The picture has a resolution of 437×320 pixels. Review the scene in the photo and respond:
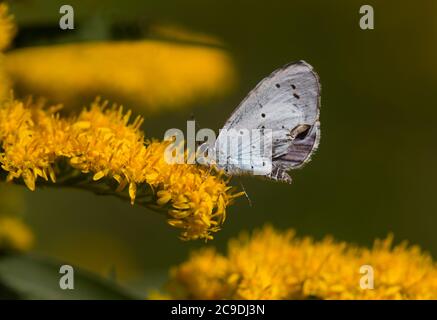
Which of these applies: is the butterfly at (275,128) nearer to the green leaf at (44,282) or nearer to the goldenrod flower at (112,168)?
the goldenrod flower at (112,168)

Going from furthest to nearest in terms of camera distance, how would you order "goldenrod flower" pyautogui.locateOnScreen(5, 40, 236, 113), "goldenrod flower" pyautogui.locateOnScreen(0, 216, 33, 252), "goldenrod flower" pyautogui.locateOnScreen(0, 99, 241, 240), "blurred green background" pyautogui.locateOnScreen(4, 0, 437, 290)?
"blurred green background" pyautogui.locateOnScreen(4, 0, 437, 290) < "goldenrod flower" pyautogui.locateOnScreen(5, 40, 236, 113) < "goldenrod flower" pyautogui.locateOnScreen(0, 216, 33, 252) < "goldenrod flower" pyautogui.locateOnScreen(0, 99, 241, 240)

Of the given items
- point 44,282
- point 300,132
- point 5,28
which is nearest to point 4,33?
point 5,28

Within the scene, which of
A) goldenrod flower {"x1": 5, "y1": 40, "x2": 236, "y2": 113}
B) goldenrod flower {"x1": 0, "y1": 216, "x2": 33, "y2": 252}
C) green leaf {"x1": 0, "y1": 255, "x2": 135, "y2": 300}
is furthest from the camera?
goldenrod flower {"x1": 5, "y1": 40, "x2": 236, "y2": 113}

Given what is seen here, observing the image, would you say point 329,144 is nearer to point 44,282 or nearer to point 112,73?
point 112,73

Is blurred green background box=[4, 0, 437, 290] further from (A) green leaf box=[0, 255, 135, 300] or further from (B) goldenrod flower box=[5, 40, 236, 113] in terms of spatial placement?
(A) green leaf box=[0, 255, 135, 300]

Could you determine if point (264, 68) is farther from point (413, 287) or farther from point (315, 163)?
point (413, 287)

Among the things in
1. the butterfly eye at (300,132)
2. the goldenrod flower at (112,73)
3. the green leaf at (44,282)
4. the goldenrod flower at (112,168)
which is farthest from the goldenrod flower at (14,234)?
the butterfly eye at (300,132)

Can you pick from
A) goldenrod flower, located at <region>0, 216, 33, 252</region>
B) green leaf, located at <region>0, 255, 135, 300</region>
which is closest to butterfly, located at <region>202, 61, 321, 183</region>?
green leaf, located at <region>0, 255, 135, 300</region>
